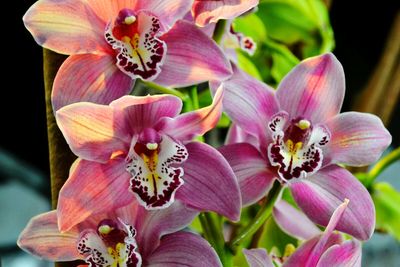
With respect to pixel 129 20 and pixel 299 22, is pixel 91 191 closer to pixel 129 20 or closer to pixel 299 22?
pixel 129 20

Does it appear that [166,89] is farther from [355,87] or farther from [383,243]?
[383,243]

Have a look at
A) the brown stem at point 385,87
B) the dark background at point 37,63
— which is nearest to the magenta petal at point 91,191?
the brown stem at point 385,87

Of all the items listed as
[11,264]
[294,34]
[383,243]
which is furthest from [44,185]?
[294,34]

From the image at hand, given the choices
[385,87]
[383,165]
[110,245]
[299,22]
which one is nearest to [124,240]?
[110,245]

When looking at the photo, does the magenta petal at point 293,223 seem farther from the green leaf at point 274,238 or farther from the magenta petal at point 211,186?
the magenta petal at point 211,186

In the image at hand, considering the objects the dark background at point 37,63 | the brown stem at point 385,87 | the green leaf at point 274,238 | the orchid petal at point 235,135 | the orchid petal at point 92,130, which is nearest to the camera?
the orchid petal at point 92,130

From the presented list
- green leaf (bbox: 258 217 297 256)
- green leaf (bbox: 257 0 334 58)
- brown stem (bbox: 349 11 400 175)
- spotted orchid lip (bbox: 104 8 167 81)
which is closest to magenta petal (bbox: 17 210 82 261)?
spotted orchid lip (bbox: 104 8 167 81)

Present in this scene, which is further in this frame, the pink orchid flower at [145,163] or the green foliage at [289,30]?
the green foliage at [289,30]
